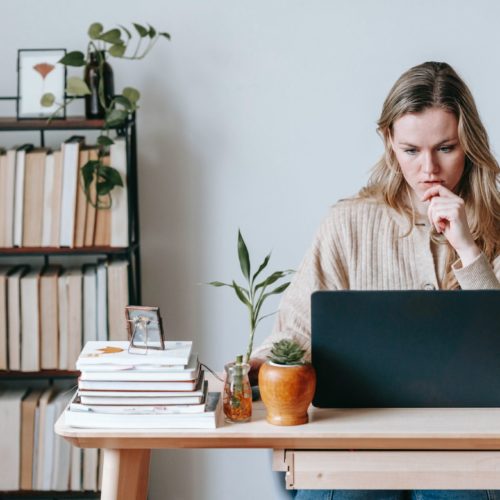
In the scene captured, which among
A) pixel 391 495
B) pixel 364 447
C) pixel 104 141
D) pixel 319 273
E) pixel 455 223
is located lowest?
pixel 391 495

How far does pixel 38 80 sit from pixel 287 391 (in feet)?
→ 5.25

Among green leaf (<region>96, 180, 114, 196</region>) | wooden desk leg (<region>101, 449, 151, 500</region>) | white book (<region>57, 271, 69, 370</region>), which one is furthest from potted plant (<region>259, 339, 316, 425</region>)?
white book (<region>57, 271, 69, 370</region>)

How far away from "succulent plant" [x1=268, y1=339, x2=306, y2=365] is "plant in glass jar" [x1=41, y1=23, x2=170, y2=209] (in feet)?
3.92

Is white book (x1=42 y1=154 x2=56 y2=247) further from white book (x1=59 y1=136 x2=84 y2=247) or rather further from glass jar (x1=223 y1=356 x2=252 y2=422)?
glass jar (x1=223 y1=356 x2=252 y2=422)

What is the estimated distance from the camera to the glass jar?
5.06 ft

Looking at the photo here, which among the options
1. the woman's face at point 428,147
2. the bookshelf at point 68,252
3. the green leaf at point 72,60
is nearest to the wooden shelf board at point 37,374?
the bookshelf at point 68,252

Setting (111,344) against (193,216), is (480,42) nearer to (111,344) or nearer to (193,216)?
(193,216)

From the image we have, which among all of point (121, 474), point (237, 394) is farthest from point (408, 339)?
point (121, 474)

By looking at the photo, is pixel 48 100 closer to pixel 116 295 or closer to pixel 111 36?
pixel 111 36

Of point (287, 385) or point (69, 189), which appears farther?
point (69, 189)

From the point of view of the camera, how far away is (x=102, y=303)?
2.68 m

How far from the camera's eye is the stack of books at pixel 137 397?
59.6 inches

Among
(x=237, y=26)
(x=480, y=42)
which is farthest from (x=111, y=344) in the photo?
(x=480, y=42)

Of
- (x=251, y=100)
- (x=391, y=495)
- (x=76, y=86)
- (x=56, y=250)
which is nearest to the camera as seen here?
(x=391, y=495)
